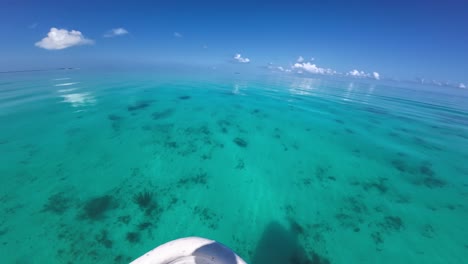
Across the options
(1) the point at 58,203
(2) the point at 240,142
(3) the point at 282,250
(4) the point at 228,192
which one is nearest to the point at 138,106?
(2) the point at 240,142

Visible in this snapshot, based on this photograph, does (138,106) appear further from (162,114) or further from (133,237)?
(133,237)

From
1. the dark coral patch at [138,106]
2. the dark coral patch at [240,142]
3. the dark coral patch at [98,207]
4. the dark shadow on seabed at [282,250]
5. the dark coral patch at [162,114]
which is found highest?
the dark coral patch at [138,106]

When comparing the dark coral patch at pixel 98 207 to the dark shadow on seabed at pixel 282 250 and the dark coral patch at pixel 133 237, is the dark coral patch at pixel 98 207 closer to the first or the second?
the dark coral patch at pixel 133 237

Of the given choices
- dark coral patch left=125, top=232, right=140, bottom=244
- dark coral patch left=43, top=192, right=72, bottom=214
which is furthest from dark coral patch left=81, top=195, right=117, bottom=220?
dark coral patch left=125, top=232, right=140, bottom=244

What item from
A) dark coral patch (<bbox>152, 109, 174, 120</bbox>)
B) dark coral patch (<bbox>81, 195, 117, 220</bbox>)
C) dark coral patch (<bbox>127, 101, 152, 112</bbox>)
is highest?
dark coral patch (<bbox>127, 101, 152, 112</bbox>)

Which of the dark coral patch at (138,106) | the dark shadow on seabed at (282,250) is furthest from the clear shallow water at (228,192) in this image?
the dark coral patch at (138,106)

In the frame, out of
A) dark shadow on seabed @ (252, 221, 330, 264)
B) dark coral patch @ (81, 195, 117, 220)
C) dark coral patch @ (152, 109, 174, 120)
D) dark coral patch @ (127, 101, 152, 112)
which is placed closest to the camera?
dark shadow on seabed @ (252, 221, 330, 264)

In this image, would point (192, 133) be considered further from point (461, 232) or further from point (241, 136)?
point (461, 232)

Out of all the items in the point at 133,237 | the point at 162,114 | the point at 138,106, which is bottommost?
the point at 133,237

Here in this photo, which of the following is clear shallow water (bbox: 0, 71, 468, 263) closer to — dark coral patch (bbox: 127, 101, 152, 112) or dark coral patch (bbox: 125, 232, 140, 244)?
dark coral patch (bbox: 125, 232, 140, 244)
